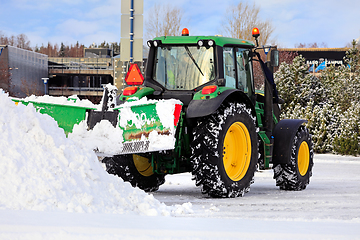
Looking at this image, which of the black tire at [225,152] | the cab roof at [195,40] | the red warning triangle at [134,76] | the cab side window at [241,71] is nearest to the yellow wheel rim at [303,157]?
the cab side window at [241,71]

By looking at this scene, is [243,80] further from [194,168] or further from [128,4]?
[128,4]

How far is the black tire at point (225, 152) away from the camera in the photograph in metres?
6.59

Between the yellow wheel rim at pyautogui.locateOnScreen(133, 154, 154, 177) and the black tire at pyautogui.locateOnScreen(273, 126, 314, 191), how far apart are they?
2.28 metres

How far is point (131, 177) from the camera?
7879 mm

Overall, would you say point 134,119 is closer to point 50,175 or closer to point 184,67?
point 184,67

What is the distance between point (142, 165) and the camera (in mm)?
8078

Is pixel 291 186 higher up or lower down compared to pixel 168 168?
lower down

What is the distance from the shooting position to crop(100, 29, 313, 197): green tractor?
A: 644 cm

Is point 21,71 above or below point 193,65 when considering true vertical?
above

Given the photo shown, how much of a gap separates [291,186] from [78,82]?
2173 inches

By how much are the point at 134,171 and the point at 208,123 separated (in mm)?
1899

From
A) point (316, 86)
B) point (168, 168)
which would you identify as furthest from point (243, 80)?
point (316, 86)

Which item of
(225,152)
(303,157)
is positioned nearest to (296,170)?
(303,157)

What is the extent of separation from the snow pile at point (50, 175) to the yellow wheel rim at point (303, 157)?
4.23 meters
